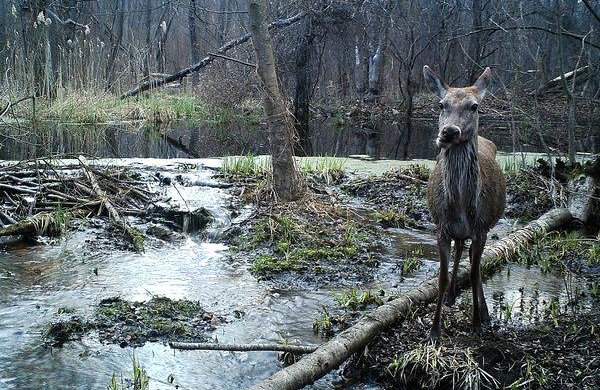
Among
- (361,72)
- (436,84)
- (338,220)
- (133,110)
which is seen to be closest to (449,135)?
(436,84)

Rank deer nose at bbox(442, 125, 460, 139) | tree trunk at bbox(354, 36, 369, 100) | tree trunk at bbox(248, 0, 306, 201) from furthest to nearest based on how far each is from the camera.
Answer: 1. tree trunk at bbox(354, 36, 369, 100)
2. tree trunk at bbox(248, 0, 306, 201)
3. deer nose at bbox(442, 125, 460, 139)

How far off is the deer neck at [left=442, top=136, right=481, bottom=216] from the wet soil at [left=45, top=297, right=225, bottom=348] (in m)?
1.86

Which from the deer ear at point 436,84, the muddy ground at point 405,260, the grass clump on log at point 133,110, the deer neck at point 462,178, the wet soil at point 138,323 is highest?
the grass clump on log at point 133,110

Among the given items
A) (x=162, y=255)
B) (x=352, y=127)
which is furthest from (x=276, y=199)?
(x=352, y=127)

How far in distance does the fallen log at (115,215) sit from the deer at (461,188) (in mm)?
3225

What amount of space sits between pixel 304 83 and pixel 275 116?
10.9 meters

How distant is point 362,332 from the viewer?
381cm

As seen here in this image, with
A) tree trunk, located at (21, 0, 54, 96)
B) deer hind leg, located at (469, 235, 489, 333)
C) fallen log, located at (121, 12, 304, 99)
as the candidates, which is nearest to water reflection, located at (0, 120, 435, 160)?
fallen log, located at (121, 12, 304, 99)

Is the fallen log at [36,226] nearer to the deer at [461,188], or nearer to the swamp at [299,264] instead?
the swamp at [299,264]

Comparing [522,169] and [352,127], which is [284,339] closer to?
[522,169]

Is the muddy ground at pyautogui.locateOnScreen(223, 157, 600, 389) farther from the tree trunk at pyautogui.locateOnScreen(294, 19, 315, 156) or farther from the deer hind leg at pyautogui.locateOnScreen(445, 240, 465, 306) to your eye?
the tree trunk at pyautogui.locateOnScreen(294, 19, 315, 156)

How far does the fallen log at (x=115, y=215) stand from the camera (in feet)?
20.8

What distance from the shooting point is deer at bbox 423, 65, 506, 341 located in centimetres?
389

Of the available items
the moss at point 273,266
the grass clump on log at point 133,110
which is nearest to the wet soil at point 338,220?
the moss at point 273,266
